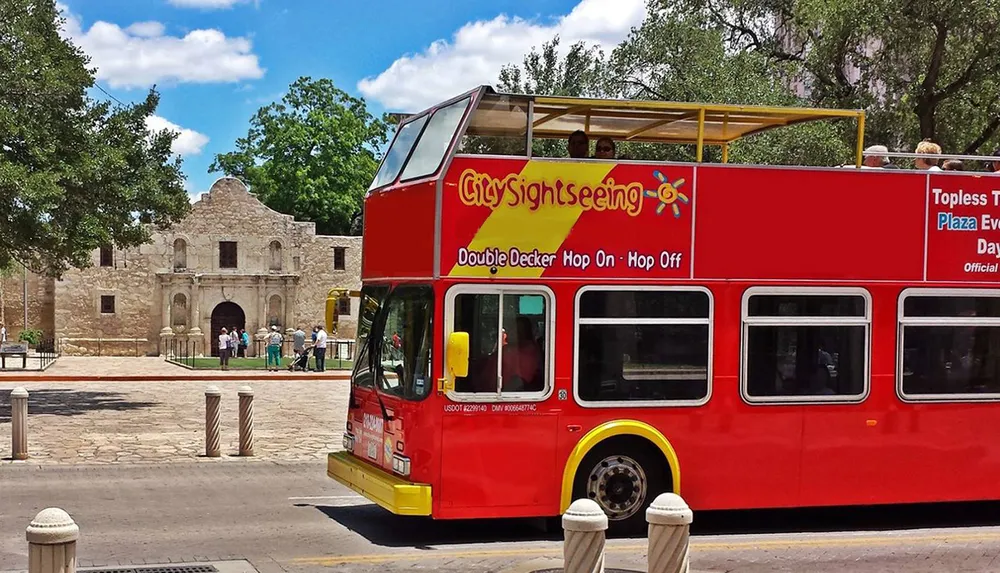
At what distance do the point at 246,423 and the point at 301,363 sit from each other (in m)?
26.3

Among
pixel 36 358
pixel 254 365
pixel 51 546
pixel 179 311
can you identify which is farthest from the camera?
pixel 179 311

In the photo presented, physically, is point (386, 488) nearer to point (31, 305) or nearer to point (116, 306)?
point (116, 306)

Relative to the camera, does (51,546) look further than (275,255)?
No

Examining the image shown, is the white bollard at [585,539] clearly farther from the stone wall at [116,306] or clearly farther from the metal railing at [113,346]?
the metal railing at [113,346]

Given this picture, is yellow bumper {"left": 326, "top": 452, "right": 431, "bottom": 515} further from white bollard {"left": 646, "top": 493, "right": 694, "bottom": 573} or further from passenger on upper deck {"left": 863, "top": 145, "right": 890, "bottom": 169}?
passenger on upper deck {"left": 863, "top": 145, "right": 890, "bottom": 169}

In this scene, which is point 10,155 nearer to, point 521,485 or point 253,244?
point 521,485

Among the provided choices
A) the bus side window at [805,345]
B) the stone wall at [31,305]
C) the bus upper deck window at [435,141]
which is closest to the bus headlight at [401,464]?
the bus upper deck window at [435,141]

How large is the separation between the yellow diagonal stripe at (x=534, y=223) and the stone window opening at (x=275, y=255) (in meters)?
49.2

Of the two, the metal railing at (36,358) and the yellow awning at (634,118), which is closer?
the yellow awning at (634,118)

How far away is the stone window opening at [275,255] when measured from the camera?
57500 mm

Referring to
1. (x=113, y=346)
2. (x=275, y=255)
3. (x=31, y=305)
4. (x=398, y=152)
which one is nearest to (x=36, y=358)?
(x=113, y=346)

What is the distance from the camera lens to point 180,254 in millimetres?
56250

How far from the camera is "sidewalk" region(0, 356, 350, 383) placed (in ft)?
113

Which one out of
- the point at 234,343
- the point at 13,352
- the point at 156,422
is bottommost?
the point at 234,343
